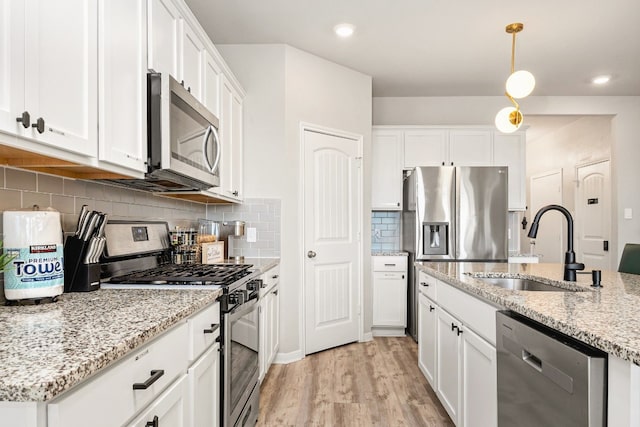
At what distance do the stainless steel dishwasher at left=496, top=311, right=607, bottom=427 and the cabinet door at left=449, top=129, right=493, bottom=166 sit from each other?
339 centimetres

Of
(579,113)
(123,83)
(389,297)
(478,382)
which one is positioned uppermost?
(579,113)

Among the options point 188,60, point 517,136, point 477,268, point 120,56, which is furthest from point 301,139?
point 517,136

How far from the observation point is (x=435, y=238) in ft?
13.8

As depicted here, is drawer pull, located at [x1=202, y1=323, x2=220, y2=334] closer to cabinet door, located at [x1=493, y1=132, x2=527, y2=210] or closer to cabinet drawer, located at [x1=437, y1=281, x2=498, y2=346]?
cabinet drawer, located at [x1=437, y1=281, x2=498, y2=346]

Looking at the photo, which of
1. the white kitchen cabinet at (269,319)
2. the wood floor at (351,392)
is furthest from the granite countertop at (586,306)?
the white kitchen cabinet at (269,319)

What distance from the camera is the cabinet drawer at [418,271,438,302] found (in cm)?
255

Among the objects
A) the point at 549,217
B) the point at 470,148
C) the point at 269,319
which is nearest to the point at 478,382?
the point at 269,319

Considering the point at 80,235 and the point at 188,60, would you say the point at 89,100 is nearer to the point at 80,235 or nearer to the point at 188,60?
the point at 80,235

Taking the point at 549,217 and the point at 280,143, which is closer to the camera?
the point at 280,143

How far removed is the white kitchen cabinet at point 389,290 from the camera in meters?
4.27

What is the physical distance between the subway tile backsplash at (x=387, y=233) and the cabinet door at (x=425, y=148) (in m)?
0.64

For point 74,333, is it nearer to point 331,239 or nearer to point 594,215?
point 331,239

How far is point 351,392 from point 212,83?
7.46ft

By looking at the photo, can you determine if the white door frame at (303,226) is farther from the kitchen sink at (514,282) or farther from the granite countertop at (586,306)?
the kitchen sink at (514,282)
